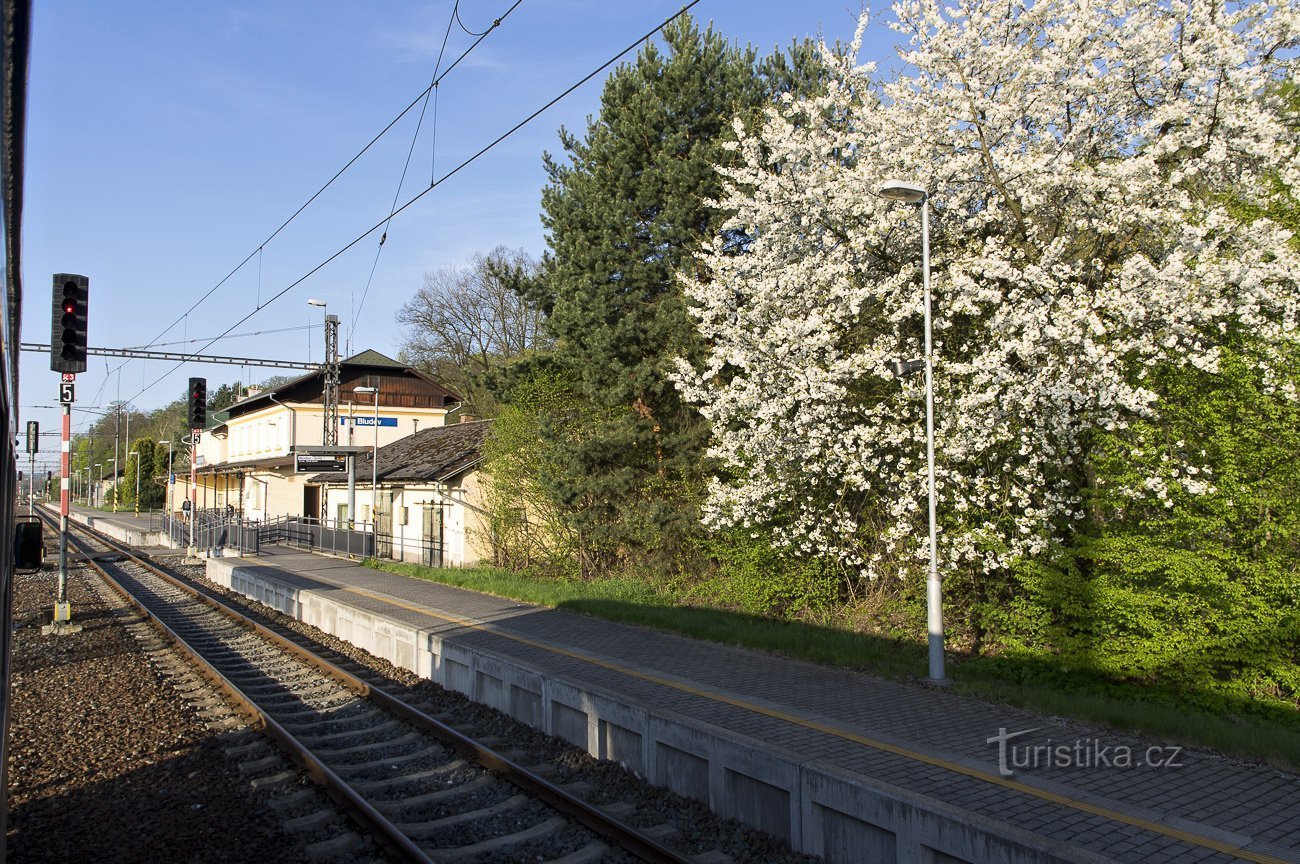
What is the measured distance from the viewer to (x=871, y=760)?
6.84 metres

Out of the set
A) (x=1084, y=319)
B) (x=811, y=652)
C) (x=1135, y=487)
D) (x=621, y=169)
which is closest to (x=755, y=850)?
(x=811, y=652)

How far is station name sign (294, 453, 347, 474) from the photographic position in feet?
93.0

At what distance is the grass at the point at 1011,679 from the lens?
777 centimetres

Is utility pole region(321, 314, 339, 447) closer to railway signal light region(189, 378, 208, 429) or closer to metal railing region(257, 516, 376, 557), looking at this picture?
metal railing region(257, 516, 376, 557)

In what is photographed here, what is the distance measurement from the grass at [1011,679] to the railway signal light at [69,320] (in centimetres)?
Result: 845

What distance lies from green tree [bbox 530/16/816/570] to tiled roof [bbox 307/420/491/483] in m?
7.05

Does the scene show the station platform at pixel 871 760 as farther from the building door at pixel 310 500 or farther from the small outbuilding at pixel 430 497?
the building door at pixel 310 500

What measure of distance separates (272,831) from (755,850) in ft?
11.5

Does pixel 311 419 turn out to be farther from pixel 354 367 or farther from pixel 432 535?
pixel 432 535

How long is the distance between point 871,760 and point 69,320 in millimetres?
13836

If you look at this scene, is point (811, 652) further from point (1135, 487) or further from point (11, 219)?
point (11, 219)

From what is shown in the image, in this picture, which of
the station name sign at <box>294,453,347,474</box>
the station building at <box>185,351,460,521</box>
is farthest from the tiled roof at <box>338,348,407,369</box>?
the station name sign at <box>294,453,347,474</box>

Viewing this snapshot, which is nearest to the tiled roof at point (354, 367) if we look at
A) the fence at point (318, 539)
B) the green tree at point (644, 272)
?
the fence at point (318, 539)

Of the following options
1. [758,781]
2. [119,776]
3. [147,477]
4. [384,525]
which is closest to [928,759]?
[758,781]
